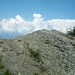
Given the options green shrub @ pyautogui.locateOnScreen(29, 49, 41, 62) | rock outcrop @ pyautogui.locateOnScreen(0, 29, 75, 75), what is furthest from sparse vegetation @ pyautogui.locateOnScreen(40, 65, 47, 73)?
green shrub @ pyautogui.locateOnScreen(29, 49, 41, 62)

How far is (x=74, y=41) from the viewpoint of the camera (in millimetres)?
17609

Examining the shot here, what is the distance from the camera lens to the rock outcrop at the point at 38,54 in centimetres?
1285

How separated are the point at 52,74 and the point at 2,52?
368 centimetres

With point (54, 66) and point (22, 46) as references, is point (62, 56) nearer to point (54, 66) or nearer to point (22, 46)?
point (54, 66)

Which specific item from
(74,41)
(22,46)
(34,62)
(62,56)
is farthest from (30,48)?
(74,41)

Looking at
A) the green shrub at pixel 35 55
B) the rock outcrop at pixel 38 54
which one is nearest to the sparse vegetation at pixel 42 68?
the rock outcrop at pixel 38 54

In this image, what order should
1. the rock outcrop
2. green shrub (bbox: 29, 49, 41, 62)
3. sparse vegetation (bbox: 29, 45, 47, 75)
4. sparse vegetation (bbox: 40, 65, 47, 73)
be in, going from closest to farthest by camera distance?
the rock outcrop → sparse vegetation (bbox: 40, 65, 47, 73) → sparse vegetation (bbox: 29, 45, 47, 75) → green shrub (bbox: 29, 49, 41, 62)

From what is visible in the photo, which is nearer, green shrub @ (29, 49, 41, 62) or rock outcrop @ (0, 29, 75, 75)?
rock outcrop @ (0, 29, 75, 75)

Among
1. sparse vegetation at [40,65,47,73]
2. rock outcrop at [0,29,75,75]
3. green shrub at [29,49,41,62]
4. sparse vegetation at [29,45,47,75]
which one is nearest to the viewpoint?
rock outcrop at [0,29,75,75]

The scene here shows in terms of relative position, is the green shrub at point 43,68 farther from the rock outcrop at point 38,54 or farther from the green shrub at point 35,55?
the green shrub at point 35,55

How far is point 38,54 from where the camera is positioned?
14.4 meters

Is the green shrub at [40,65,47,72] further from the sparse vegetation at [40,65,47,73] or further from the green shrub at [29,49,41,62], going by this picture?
the green shrub at [29,49,41,62]

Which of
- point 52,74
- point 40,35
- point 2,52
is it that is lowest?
point 52,74

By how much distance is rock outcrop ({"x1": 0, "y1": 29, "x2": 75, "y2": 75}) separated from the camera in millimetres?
12852
